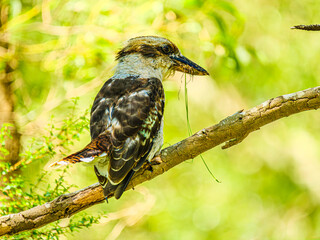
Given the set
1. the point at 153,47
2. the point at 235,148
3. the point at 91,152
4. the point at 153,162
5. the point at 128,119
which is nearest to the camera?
the point at 91,152

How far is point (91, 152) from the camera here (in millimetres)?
3189

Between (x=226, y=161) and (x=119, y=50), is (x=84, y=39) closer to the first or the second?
(x=119, y=50)

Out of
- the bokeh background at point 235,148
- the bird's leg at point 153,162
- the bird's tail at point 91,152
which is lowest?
the bokeh background at point 235,148

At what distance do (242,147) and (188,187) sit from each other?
1.06 metres

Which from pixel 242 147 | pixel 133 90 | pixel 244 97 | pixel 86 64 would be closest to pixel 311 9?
pixel 244 97

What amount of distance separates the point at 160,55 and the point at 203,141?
4.20 ft

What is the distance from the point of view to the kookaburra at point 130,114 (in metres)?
3.24

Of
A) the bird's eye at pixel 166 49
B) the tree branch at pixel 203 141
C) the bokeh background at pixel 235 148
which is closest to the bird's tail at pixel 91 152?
the tree branch at pixel 203 141

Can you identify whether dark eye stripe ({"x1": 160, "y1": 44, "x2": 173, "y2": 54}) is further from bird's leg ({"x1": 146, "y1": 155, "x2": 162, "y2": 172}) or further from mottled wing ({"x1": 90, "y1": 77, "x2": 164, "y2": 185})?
bird's leg ({"x1": 146, "y1": 155, "x2": 162, "y2": 172})

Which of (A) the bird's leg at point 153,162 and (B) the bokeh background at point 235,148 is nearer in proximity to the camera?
(A) the bird's leg at point 153,162

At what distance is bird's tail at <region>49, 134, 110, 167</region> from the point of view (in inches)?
119

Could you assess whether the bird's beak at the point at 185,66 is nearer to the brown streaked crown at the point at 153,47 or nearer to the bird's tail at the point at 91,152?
the brown streaked crown at the point at 153,47

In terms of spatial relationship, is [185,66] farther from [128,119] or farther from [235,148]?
[235,148]

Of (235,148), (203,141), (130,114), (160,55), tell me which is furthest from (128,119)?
(235,148)
